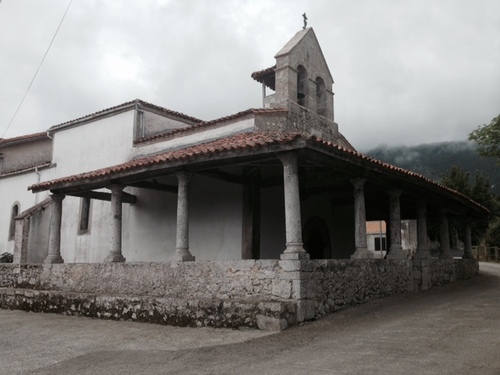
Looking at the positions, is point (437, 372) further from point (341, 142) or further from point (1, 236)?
point (1, 236)

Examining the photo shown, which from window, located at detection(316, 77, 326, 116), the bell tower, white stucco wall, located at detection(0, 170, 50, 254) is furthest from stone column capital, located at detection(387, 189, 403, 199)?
white stucco wall, located at detection(0, 170, 50, 254)

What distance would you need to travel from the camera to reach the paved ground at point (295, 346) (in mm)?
5082

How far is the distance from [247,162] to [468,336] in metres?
4.32

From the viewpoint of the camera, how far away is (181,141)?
12148 millimetres

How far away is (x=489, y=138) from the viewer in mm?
17203

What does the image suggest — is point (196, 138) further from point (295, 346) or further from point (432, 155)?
point (432, 155)

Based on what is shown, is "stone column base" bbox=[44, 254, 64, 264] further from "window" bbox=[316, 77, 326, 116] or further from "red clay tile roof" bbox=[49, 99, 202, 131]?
"window" bbox=[316, 77, 326, 116]

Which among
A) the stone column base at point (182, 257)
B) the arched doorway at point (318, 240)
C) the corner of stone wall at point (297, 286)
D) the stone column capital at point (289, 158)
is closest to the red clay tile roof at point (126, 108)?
the arched doorway at point (318, 240)

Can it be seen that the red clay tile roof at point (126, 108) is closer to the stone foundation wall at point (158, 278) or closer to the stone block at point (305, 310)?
the stone foundation wall at point (158, 278)

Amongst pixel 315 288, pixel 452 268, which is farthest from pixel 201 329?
pixel 452 268

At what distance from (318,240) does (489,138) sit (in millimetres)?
8721

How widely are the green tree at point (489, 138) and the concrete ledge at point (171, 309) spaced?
529 inches

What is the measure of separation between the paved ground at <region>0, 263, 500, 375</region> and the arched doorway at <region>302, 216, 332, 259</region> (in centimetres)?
420

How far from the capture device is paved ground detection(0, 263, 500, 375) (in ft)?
16.7
